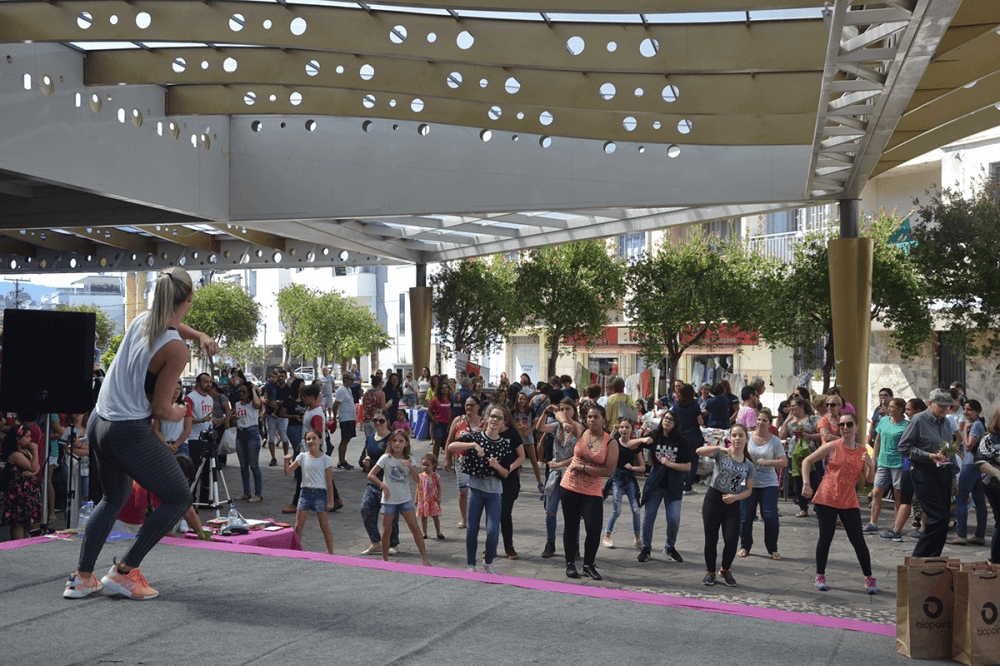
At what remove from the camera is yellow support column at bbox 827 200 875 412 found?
15672 mm

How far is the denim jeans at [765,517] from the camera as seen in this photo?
9953 millimetres

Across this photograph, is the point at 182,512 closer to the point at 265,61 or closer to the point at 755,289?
the point at 265,61

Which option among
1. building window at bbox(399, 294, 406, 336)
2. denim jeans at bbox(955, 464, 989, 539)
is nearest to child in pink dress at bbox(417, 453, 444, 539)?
denim jeans at bbox(955, 464, 989, 539)

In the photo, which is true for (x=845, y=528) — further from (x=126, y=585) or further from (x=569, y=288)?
(x=569, y=288)

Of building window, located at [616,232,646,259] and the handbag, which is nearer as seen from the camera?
the handbag

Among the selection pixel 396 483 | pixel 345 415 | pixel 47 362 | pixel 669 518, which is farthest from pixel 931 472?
pixel 345 415

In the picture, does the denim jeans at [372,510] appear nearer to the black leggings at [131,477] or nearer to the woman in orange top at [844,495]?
the woman in orange top at [844,495]

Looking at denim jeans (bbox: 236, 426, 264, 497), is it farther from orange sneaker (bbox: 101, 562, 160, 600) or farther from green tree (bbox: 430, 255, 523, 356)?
green tree (bbox: 430, 255, 523, 356)

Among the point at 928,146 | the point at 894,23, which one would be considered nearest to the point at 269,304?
the point at 928,146

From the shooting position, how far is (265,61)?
13.3 meters

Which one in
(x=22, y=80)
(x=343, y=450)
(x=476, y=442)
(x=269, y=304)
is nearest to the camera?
(x=476, y=442)

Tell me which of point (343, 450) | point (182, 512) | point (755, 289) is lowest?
point (343, 450)

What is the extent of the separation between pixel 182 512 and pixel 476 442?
461cm

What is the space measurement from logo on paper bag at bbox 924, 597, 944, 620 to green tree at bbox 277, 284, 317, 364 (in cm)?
5198
